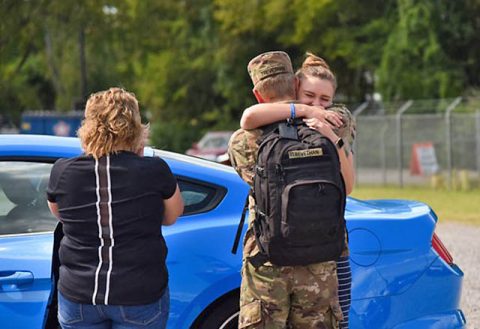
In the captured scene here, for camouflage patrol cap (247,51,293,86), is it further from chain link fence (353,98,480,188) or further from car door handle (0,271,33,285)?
chain link fence (353,98,480,188)

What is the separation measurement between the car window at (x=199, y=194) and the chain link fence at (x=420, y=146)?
52.6ft

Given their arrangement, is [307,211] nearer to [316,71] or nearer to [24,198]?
[316,71]

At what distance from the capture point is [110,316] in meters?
2.87

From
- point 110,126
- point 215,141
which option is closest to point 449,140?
point 215,141

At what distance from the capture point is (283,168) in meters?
2.95

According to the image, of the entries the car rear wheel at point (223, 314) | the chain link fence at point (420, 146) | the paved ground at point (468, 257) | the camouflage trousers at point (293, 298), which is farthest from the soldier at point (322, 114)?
the chain link fence at point (420, 146)

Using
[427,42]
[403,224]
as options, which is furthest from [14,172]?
[427,42]

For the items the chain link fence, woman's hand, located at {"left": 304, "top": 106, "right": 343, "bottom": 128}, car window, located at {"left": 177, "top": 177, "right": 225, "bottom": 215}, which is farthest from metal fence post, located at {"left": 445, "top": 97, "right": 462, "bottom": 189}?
woman's hand, located at {"left": 304, "top": 106, "right": 343, "bottom": 128}

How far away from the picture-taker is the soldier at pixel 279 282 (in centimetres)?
305

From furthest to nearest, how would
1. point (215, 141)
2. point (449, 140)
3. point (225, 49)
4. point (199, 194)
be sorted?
point (225, 49), point (215, 141), point (449, 140), point (199, 194)

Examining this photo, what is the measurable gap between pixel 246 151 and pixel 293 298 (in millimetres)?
661

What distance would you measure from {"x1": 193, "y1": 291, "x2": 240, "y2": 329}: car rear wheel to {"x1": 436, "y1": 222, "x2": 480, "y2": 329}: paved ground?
2.59 meters

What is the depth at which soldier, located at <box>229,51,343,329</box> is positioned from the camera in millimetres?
3051

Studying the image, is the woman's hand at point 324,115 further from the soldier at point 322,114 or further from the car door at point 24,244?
the car door at point 24,244
